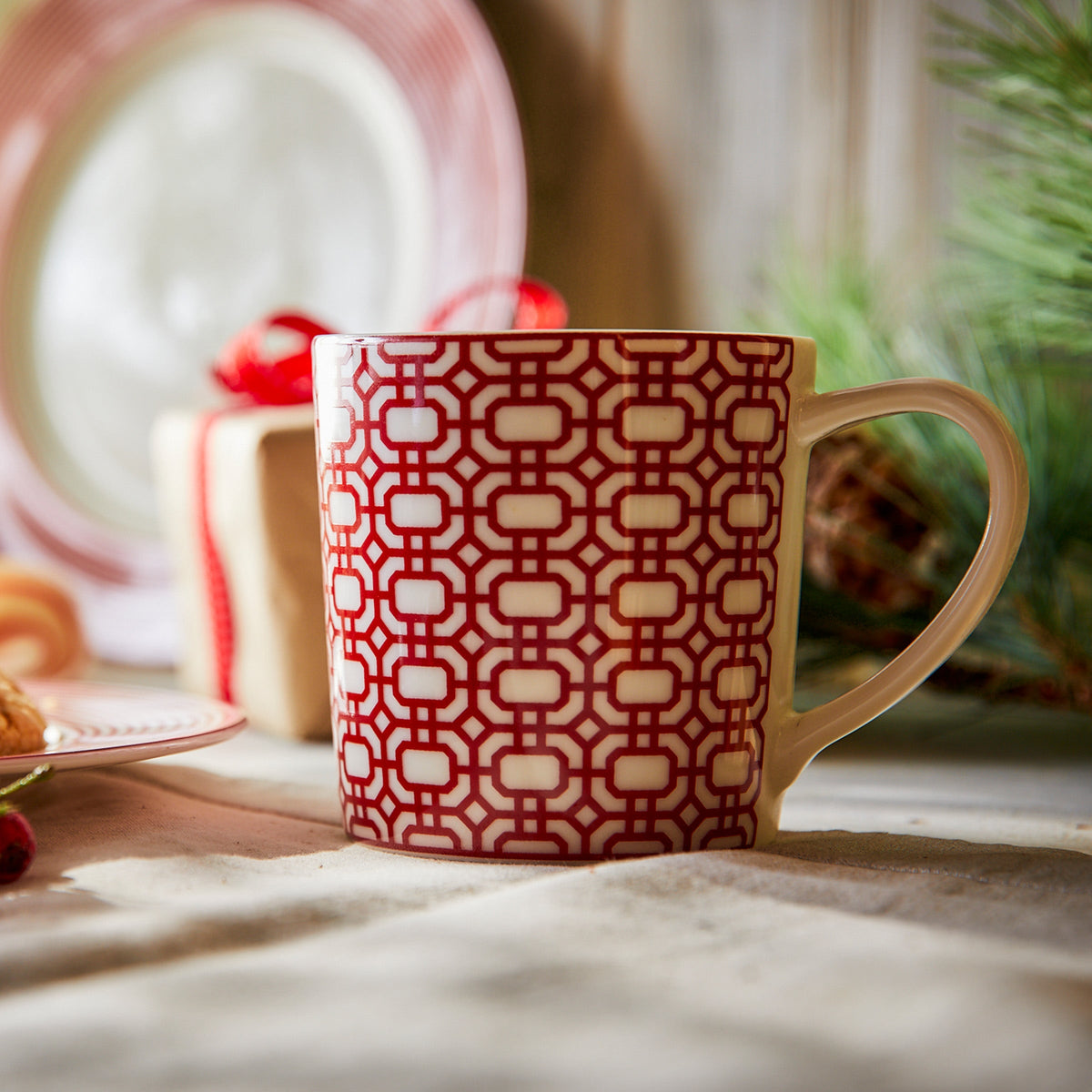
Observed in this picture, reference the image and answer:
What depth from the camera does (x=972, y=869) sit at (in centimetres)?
32

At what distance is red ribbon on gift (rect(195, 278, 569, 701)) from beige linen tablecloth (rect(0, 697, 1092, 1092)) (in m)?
0.19

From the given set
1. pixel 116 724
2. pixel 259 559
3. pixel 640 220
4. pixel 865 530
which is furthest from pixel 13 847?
pixel 640 220

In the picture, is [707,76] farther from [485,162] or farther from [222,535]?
[222,535]

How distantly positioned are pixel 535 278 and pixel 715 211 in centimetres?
11

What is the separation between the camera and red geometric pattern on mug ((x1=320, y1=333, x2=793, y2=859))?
317 millimetres

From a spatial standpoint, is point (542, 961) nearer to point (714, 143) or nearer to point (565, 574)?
point (565, 574)

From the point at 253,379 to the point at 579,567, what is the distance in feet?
1.00

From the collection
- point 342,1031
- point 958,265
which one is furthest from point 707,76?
point 342,1031

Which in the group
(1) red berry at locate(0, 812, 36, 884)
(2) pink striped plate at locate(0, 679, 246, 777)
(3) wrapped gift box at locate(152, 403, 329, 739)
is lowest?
(1) red berry at locate(0, 812, 36, 884)

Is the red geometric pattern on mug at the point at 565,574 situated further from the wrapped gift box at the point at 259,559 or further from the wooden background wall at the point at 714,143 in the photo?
the wooden background wall at the point at 714,143

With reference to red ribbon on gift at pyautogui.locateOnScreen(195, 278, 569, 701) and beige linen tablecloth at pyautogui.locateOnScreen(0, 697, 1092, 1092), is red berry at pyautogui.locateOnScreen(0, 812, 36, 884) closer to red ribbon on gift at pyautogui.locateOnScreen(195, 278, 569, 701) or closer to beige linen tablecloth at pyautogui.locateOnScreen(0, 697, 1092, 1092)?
beige linen tablecloth at pyautogui.locateOnScreen(0, 697, 1092, 1092)

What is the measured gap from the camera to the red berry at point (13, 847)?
0.31 metres

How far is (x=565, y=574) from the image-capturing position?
319mm

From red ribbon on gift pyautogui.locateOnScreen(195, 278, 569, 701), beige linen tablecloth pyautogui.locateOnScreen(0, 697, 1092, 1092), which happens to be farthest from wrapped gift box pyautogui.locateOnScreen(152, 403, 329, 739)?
beige linen tablecloth pyautogui.locateOnScreen(0, 697, 1092, 1092)
